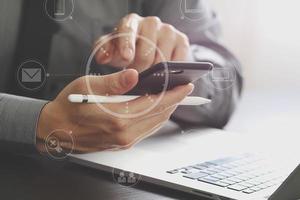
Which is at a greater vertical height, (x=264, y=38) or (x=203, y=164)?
(x=264, y=38)

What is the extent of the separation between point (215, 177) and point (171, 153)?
0.30 ft

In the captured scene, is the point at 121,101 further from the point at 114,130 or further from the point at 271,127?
the point at 271,127

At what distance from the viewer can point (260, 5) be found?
75cm

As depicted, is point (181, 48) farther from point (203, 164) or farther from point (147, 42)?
point (203, 164)

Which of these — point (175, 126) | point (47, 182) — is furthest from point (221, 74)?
point (47, 182)

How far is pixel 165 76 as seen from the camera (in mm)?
688

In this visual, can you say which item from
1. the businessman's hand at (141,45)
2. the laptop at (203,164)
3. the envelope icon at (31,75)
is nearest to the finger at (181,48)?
the businessman's hand at (141,45)

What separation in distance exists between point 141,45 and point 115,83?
77mm

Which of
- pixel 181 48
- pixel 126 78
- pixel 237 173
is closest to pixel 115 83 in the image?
pixel 126 78

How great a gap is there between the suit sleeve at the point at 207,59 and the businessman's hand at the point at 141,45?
0.01 meters

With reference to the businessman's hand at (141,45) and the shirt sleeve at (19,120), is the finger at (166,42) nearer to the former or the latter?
the businessman's hand at (141,45)

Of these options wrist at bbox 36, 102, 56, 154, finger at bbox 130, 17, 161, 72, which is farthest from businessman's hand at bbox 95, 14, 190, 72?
wrist at bbox 36, 102, 56, 154

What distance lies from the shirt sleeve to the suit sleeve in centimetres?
22

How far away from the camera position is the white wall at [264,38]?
2.43 ft
